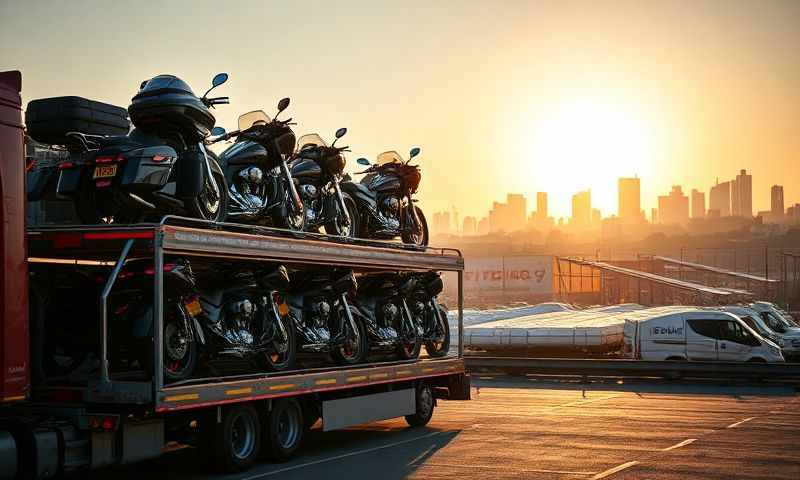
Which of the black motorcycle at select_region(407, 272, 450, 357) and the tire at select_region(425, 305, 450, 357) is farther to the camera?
the tire at select_region(425, 305, 450, 357)

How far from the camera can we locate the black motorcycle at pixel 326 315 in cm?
1522

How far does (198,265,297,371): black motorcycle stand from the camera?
12.8m

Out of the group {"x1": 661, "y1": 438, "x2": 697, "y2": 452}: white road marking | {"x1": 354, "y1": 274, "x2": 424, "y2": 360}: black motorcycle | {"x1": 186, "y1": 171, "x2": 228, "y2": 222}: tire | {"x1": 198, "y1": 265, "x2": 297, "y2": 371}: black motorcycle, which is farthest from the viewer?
{"x1": 354, "y1": 274, "x2": 424, "y2": 360}: black motorcycle

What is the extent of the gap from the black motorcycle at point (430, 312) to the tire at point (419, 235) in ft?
2.21

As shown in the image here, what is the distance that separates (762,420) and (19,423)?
1344cm

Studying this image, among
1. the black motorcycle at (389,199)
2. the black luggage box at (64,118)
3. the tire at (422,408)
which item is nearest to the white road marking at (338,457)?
the tire at (422,408)

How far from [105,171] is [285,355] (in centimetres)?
353

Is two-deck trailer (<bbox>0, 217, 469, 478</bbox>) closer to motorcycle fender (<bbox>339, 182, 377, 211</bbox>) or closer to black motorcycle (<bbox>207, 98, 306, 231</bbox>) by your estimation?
black motorcycle (<bbox>207, 98, 306, 231</bbox>)

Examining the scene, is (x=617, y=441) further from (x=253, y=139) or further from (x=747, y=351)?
(x=747, y=351)

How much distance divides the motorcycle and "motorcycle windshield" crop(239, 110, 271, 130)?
1.71 m

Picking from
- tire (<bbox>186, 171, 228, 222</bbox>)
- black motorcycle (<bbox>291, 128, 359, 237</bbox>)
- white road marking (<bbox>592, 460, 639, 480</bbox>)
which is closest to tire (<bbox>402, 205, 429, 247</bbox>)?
black motorcycle (<bbox>291, 128, 359, 237</bbox>)

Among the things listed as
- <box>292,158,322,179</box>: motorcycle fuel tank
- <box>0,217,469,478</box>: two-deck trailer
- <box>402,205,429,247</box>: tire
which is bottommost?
<box>0,217,469,478</box>: two-deck trailer

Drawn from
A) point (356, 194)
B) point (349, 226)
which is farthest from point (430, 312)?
point (349, 226)

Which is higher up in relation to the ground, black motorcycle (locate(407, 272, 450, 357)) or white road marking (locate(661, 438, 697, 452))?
black motorcycle (locate(407, 272, 450, 357))
